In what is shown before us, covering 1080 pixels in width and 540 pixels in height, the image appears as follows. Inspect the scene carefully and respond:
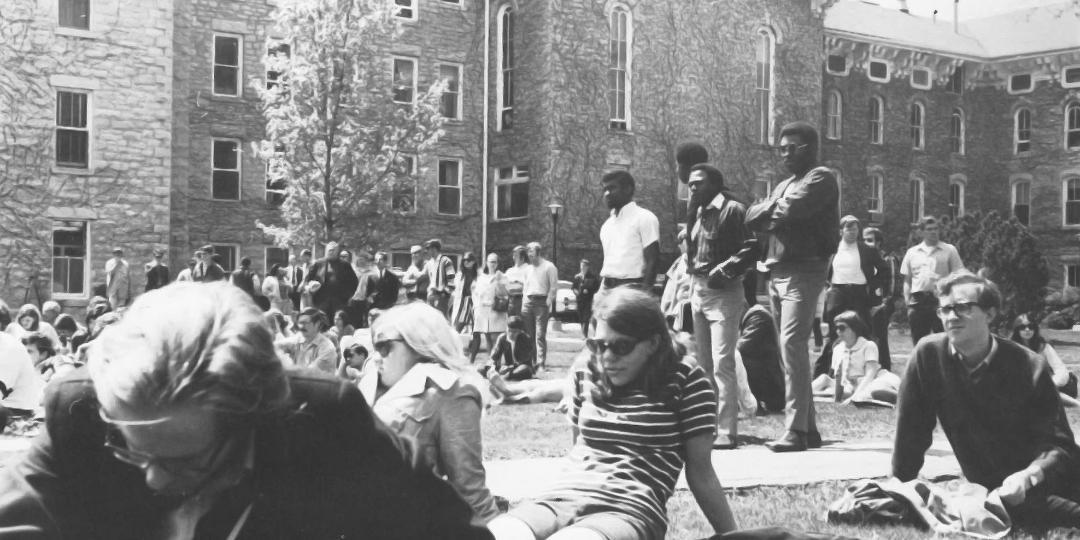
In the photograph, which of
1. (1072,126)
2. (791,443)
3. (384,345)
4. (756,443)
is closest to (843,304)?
(756,443)

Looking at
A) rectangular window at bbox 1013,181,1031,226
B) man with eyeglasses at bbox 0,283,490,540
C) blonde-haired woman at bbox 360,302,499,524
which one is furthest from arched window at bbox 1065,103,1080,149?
man with eyeglasses at bbox 0,283,490,540

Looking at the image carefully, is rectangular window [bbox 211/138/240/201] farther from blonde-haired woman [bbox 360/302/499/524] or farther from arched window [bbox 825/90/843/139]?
blonde-haired woman [bbox 360/302/499/524]

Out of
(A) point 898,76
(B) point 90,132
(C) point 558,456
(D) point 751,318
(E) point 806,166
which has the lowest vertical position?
(C) point 558,456

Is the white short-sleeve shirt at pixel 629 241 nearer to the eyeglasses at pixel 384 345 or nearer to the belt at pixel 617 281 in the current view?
the belt at pixel 617 281

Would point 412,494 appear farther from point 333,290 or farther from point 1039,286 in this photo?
point 1039,286

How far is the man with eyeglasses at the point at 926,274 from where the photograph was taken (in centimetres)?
1396

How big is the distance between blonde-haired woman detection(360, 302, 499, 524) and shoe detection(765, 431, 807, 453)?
3.37 meters

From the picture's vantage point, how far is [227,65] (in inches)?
1250

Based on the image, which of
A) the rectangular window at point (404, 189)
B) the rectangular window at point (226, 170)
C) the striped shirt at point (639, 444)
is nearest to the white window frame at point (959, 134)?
the rectangular window at point (404, 189)

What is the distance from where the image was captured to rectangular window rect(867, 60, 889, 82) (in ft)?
142

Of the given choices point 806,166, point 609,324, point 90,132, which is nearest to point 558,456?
point 806,166

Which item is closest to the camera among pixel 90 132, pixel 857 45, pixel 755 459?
pixel 755 459

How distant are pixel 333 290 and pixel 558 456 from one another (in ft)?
31.9

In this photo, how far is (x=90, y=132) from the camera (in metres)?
27.4
